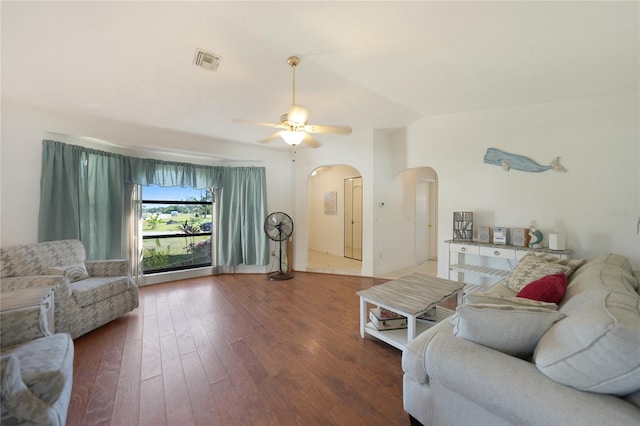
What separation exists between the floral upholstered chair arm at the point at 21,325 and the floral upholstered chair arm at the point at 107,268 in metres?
1.50

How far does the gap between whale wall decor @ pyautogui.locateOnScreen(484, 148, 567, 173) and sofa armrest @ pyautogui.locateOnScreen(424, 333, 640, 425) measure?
318cm

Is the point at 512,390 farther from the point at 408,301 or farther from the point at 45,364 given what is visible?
the point at 45,364

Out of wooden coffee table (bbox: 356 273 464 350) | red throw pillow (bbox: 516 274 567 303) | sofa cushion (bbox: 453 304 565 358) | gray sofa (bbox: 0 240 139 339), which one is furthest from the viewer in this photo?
gray sofa (bbox: 0 240 139 339)

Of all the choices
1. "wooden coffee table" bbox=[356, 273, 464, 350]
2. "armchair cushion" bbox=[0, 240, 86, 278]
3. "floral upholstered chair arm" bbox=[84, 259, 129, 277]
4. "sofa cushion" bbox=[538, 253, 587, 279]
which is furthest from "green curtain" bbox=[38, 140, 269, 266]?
"sofa cushion" bbox=[538, 253, 587, 279]

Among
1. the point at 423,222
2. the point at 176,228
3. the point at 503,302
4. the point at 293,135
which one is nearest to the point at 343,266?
→ the point at 423,222

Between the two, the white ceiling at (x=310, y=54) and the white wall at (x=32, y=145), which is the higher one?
the white ceiling at (x=310, y=54)

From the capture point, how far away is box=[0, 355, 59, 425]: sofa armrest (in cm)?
101

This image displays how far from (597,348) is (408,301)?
129 centimetres

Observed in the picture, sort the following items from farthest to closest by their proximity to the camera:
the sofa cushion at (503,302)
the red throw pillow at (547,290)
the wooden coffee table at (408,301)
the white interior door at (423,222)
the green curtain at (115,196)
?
the white interior door at (423,222)
the green curtain at (115,196)
the wooden coffee table at (408,301)
the red throw pillow at (547,290)
the sofa cushion at (503,302)

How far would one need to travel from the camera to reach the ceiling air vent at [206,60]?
2106 mm

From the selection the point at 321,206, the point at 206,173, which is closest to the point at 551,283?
the point at 206,173

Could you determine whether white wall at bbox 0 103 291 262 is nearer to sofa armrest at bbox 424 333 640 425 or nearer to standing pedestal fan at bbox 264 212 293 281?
standing pedestal fan at bbox 264 212 293 281

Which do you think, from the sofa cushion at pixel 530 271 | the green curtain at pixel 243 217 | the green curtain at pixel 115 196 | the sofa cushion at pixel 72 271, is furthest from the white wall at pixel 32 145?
the sofa cushion at pixel 530 271

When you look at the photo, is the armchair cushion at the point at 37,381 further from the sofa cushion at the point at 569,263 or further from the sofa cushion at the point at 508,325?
the sofa cushion at the point at 569,263
